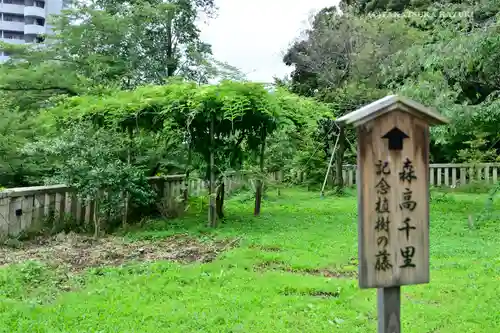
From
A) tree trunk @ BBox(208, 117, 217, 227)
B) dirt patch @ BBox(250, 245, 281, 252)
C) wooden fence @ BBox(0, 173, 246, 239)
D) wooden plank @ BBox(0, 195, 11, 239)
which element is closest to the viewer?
dirt patch @ BBox(250, 245, 281, 252)

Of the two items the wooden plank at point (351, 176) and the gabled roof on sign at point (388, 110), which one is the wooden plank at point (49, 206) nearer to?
the gabled roof on sign at point (388, 110)

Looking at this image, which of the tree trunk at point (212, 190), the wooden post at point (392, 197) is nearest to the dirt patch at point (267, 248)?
the tree trunk at point (212, 190)

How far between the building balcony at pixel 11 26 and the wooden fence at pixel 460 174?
4117 cm

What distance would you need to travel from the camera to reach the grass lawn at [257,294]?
428cm

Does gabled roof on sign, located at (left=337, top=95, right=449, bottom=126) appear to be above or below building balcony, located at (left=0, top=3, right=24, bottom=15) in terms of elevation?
below

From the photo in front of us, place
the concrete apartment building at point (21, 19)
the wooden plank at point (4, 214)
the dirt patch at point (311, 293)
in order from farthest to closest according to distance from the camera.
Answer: the concrete apartment building at point (21, 19) < the wooden plank at point (4, 214) < the dirt patch at point (311, 293)

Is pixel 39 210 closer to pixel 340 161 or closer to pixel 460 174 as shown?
pixel 340 161

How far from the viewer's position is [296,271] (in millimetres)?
6184

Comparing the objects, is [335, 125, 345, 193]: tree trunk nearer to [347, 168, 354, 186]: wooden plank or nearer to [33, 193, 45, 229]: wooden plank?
[347, 168, 354, 186]: wooden plank

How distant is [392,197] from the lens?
3334 millimetres

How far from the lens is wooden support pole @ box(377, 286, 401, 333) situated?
11.0 ft

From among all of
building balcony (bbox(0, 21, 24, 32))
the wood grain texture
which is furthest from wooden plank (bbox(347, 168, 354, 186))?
building balcony (bbox(0, 21, 24, 32))

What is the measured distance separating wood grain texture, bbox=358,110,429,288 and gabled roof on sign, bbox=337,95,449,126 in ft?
0.12

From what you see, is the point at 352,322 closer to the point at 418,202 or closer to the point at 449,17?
the point at 418,202
